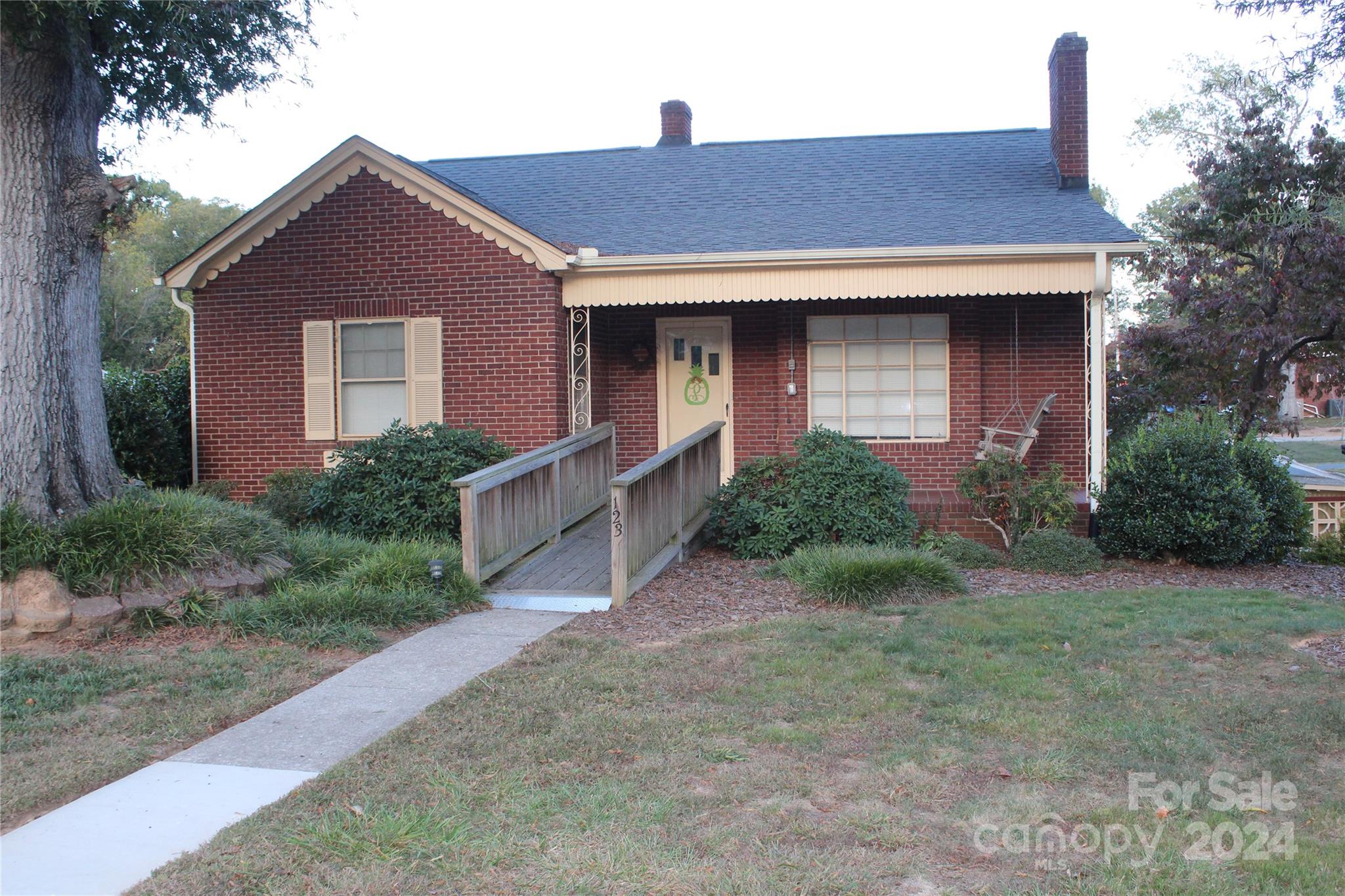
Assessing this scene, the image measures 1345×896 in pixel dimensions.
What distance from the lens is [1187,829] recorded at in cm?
399

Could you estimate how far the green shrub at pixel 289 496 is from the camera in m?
10.7

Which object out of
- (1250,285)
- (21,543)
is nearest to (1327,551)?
(1250,285)

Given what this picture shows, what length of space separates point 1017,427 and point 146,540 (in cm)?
881

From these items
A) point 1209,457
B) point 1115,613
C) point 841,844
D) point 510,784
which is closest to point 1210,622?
point 1115,613

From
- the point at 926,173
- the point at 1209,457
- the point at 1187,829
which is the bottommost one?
the point at 1187,829

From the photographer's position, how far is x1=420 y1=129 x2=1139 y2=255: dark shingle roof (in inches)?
451

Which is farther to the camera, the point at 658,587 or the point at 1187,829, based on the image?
the point at 658,587

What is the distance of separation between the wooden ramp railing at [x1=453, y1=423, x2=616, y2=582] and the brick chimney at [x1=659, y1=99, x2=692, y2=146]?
242 inches

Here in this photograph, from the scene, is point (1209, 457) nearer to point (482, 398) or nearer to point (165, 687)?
point (482, 398)

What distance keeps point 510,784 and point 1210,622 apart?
5.20m

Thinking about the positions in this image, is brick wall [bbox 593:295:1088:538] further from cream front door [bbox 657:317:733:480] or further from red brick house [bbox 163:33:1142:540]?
cream front door [bbox 657:317:733:480]

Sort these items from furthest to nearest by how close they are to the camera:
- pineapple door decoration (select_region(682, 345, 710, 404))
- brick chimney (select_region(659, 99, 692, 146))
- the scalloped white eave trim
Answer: brick chimney (select_region(659, 99, 692, 146))
pineapple door decoration (select_region(682, 345, 710, 404))
the scalloped white eave trim

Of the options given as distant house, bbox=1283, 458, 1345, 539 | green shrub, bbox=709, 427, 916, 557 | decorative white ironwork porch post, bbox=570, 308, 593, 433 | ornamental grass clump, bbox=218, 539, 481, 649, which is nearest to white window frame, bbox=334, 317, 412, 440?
decorative white ironwork porch post, bbox=570, 308, 593, 433

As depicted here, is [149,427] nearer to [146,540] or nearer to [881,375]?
[146,540]
